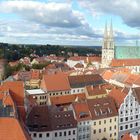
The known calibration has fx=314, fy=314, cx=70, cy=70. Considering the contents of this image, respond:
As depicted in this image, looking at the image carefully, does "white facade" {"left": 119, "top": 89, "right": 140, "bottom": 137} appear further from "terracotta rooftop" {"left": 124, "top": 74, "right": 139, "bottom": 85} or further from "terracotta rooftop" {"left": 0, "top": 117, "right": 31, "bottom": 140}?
"terracotta rooftop" {"left": 0, "top": 117, "right": 31, "bottom": 140}

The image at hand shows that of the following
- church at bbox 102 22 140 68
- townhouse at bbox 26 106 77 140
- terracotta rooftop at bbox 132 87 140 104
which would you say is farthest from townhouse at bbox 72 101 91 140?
church at bbox 102 22 140 68

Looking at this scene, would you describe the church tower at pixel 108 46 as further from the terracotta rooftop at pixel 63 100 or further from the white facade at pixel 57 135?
the white facade at pixel 57 135

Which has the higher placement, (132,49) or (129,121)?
(132,49)

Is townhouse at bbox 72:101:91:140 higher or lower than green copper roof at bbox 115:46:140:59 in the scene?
lower

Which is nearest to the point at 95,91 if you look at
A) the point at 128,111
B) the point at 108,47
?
the point at 128,111

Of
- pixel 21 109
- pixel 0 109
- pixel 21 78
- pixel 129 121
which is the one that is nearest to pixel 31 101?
pixel 21 109

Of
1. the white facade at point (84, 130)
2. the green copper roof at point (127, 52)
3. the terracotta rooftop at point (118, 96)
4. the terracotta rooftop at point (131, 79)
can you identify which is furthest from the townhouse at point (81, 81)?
the green copper roof at point (127, 52)

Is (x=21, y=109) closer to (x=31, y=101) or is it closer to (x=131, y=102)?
(x=31, y=101)
